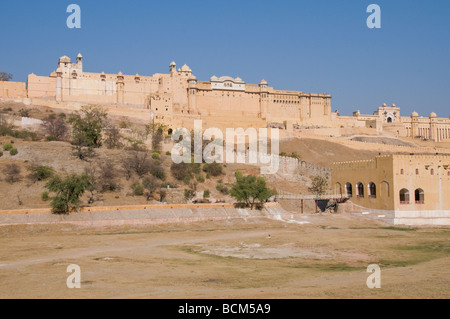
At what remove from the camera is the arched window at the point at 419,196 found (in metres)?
37.7

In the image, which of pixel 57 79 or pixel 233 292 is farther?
pixel 57 79

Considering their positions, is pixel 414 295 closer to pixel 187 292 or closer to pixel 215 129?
pixel 187 292

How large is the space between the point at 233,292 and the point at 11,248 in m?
13.6

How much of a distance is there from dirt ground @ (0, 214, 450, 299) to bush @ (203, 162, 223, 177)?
17637 millimetres

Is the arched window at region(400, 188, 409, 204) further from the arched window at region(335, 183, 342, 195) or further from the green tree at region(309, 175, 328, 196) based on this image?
the green tree at region(309, 175, 328, 196)

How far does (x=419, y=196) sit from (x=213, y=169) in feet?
70.8

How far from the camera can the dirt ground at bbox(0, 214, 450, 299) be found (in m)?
15.2

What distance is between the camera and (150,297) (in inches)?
554

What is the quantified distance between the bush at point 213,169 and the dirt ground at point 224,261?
17.6 meters

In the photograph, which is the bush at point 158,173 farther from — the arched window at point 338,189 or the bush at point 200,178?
the arched window at point 338,189

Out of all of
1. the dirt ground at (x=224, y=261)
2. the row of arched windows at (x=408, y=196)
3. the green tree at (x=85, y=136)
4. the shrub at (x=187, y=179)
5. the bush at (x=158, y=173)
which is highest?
the green tree at (x=85, y=136)

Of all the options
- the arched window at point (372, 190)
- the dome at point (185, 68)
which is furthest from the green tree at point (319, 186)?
the dome at point (185, 68)

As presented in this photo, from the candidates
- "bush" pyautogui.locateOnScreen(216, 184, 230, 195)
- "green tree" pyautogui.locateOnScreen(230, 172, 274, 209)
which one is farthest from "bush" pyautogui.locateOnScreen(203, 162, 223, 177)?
"green tree" pyautogui.locateOnScreen(230, 172, 274, 209)

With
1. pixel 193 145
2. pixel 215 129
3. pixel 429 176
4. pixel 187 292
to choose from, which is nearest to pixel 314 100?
pixel 215 129
